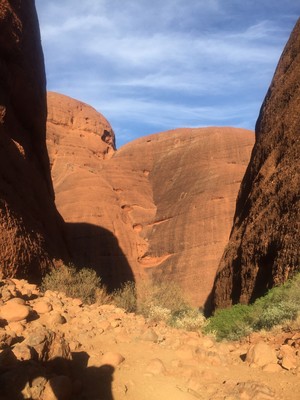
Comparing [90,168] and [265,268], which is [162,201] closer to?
[90,168]

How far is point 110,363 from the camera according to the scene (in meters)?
5.67

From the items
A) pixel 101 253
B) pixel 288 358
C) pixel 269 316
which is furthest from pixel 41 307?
pixel 101 253

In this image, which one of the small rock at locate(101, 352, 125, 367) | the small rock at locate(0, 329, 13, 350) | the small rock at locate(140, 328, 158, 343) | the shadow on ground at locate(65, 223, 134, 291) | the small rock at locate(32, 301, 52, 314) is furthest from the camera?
the shadow on ground at locate(65, 223, 134, 291)

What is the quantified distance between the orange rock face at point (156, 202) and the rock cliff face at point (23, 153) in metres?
11.4

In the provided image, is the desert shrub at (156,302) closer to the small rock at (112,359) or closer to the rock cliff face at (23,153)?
the rock cliff face at (23,153)

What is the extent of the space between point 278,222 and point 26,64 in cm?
1337

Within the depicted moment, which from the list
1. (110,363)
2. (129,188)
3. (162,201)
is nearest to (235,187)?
(162,201)

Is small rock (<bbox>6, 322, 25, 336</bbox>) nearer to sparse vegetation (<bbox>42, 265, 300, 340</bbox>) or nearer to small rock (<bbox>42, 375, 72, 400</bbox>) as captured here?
small rock (<bbox>42, 375, 72, 400</bbox>)

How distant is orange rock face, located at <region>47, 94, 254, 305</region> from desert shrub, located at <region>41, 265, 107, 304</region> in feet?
48.3

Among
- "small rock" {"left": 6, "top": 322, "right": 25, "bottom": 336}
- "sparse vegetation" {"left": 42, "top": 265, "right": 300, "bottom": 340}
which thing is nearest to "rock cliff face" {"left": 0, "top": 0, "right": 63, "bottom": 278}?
"sparse vegetation" {"left": 42, "top": 265, "right": 300, "bottom": 340}

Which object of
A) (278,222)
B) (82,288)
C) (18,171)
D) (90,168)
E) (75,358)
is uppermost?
(90,168)

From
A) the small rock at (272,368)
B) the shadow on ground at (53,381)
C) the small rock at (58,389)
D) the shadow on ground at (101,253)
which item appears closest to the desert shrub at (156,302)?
the small rock at (272,368)

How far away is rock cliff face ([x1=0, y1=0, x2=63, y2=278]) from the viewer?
13.2 metres

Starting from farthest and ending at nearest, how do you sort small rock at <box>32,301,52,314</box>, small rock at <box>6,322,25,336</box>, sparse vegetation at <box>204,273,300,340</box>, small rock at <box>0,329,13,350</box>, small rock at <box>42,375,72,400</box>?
sparse vegetation at <box>204,273,300,340</box> → small rock at <box>32,301,52,314</box> → small rock at <box>6,322,25,336</box> → small rock at <box>0,329,13,350</box> → small rock at <box>42,375,72,400</box>
